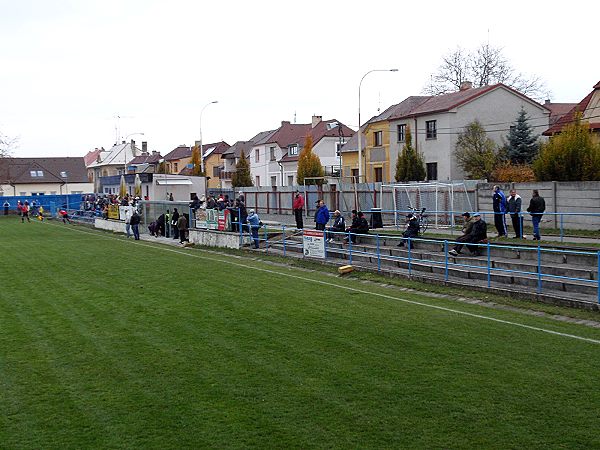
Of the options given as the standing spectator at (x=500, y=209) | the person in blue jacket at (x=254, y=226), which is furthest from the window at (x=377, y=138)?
the standing spectator at (x=500, y=209)

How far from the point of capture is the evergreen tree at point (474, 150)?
46.7 m

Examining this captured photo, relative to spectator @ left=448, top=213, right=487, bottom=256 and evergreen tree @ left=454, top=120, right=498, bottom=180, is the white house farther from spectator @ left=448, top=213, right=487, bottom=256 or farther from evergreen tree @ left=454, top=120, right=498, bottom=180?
spectator @ left=448, top=213, right=487, bottom=256

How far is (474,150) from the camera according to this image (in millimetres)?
48125

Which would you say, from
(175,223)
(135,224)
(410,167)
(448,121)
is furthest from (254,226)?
(448,121)

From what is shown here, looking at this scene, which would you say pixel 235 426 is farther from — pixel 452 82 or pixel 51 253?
pixel 452 82

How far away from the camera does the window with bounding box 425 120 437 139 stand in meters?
50.6

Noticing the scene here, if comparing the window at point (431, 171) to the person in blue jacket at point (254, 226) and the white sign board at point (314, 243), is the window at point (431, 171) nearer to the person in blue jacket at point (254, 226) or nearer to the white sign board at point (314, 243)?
the person in blue jacket at point (254, 226)

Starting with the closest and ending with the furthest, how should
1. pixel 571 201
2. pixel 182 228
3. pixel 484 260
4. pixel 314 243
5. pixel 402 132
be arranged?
pixel 484 260 < pixel 314 243 < pixel 571 201 < pixel 182 228 < pixel 402 132

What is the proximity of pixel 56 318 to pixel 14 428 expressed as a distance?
6979 mm

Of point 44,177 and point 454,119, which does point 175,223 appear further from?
point 44,177

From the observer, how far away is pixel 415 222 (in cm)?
2475

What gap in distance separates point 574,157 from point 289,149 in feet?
165

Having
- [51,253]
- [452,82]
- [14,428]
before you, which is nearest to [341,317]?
[14,428]

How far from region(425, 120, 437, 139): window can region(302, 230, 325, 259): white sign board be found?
2669 cm
